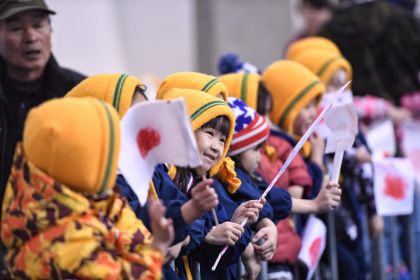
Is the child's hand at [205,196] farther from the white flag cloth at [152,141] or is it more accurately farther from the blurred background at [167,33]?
the blurred background at [167,33]

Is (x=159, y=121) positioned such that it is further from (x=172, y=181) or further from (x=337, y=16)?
(x=337, y=16)

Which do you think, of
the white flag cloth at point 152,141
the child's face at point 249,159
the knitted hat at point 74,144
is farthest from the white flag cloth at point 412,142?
the knitted hat at point 74,144

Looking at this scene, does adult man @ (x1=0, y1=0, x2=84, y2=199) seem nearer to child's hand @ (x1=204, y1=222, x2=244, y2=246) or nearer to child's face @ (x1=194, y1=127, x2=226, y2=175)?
child's face @ (x1=194, y1=127, x2=226, y2=175)

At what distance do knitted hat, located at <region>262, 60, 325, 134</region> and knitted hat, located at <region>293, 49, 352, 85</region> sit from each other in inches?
23.7

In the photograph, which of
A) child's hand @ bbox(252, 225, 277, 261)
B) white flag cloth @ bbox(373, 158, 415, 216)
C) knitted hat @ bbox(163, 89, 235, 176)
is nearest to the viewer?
knitted hat @ bbox(163, 89, 235, 176)

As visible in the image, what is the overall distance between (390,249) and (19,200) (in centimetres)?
436

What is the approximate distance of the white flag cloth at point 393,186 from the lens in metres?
6.73

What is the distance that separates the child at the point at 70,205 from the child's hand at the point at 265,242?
46.2 inches

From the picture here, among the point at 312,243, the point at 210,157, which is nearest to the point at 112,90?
the point at 210,157

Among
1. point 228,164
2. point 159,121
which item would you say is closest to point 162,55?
point 228,164

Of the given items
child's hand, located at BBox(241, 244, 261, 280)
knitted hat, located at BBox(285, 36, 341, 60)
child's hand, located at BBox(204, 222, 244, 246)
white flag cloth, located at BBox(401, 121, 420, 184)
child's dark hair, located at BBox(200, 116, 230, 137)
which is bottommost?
white flag cloth, located at BBox(401, 121, 420, 184)

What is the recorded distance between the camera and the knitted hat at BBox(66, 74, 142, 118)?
4586mm

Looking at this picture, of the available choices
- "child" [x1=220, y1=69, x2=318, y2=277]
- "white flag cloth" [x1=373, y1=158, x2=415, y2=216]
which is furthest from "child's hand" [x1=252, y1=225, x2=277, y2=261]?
"white flag cloth" [x1=373, y1=158, x2=415, y2=216]

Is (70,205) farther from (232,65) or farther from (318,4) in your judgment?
(318,4)
